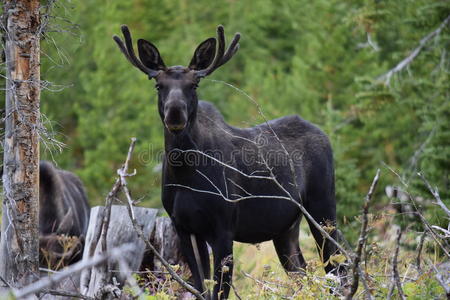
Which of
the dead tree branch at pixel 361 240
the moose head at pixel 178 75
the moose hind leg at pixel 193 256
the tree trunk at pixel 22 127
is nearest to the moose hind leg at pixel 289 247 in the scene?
the moose hind leg at pixel 193 256

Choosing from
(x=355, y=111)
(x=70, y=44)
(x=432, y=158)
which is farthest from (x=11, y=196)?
(x=355, y=111)

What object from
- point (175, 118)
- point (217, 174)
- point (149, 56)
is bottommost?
point (217, 174)

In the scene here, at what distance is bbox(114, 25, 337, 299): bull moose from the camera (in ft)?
22.0

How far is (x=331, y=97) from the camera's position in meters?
20.0

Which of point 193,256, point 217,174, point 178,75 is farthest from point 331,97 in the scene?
point 193,256

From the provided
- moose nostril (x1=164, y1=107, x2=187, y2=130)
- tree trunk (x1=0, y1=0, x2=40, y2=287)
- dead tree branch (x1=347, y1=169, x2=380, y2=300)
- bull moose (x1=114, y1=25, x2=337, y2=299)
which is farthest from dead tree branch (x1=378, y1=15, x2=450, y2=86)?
dead tree branch (x1=347, y1=169, x2=380, y2=300)

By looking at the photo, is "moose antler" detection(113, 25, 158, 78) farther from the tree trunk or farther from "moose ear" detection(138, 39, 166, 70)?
the tree trunk

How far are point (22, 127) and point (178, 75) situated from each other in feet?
5.44

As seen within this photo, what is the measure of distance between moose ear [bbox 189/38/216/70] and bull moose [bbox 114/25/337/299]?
0.01 m

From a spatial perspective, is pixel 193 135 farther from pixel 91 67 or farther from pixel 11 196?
pixel 91 67

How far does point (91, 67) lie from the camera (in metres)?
23.9

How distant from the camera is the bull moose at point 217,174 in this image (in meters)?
6.69

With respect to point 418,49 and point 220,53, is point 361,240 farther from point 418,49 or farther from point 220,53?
point 418,49

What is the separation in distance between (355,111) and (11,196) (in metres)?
9.76
